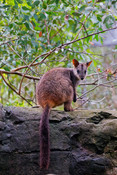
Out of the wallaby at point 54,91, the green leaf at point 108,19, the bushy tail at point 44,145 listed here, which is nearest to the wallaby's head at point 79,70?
the wallaby at point 54,91

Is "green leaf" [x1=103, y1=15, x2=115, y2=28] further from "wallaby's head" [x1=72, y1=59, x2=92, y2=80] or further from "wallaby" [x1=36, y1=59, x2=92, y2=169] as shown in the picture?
"wallaby" [x1=36, y1=59, x2=92, y2=169]

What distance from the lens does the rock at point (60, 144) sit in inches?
180

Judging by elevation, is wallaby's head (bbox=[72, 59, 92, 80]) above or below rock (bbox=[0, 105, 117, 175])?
above

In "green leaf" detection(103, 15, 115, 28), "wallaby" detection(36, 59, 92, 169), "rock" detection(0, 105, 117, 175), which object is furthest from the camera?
"green leaf" detection(103, 15, 115, 28)

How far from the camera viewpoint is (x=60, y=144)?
4.89 meters

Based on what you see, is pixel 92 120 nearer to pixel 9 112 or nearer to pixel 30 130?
pixel 30 130

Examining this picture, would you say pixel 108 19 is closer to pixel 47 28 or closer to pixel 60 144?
pixel 47 28

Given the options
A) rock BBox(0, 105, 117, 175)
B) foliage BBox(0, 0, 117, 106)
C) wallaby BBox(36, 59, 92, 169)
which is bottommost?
rock BBox(0, 105, 117, 175)

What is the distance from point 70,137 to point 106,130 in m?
0.76

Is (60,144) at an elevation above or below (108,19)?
A: below

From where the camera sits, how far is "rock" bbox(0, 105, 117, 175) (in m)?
4.57

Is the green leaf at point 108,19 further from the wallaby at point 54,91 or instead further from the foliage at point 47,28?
the wallaby at point 54,91

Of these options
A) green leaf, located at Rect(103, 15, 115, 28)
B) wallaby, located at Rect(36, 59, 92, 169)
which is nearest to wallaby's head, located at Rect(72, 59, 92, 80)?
wallaby, located at Rect(36, 59, 92, 169)

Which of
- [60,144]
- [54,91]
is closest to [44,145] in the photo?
[60,144]
